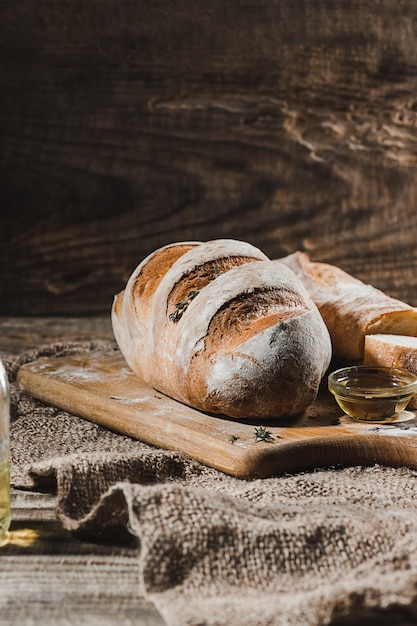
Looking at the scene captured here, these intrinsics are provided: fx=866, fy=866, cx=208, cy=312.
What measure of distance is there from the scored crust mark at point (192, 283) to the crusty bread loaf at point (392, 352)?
323 mm

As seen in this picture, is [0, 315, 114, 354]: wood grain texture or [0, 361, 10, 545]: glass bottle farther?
[0, 315, 114, 354]: wood grain texture

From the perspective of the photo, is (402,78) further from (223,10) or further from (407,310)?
(407,310)

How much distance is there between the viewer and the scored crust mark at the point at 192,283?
5.59 feet

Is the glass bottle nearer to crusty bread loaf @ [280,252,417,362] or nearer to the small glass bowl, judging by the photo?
the small glass bowl

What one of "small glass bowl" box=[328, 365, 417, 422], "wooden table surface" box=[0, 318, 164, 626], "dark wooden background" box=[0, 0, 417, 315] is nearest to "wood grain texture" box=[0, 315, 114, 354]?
"dark wooden background" box=[0, 0, 417, 315]

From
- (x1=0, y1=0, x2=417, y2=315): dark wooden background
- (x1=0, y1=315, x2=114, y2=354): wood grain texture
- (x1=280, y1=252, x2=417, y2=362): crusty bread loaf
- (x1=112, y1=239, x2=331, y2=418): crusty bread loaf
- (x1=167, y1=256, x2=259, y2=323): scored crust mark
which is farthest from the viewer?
(x1=0, y1=0, x2=417, y2=315): dark wooden background

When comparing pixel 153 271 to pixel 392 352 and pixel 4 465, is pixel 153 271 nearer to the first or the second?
pixel 392 352

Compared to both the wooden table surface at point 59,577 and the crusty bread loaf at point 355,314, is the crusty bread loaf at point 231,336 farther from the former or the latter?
the wooden table surface at point 59,577

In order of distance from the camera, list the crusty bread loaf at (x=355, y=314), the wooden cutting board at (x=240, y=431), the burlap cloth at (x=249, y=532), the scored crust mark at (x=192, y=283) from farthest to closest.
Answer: the crusty bread loaf at (x=355, y=314) → the scored crust mark at (x=192, y=283) → the wooden cutting board at (x=240, y=431) → the burlap cloth at (x=249, y=532)

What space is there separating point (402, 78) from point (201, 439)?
6.09ft

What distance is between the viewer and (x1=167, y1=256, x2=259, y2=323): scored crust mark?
67.1 inches

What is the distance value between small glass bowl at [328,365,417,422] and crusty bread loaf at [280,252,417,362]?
185 mm

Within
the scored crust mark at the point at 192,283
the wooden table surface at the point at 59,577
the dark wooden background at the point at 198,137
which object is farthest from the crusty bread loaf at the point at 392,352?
the dark wooden background at the point at 198,137

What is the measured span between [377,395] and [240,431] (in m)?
0.26
